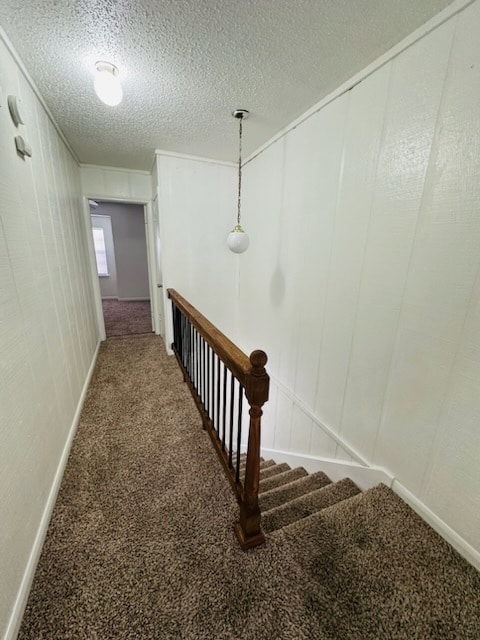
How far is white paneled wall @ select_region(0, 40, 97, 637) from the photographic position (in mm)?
999

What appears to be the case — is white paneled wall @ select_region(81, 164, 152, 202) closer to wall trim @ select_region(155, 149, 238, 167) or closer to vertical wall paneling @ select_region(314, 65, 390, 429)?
wall trim @ select_region(155, 149, 238, 167)

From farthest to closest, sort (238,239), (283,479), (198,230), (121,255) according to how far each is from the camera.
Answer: (121,255) < (198,230) < (238,239) < (283,479)

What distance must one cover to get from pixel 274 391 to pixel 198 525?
1617mm

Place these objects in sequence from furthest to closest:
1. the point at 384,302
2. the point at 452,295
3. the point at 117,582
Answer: the point at 384,302 → the point at 452,295 → the point at 117,582

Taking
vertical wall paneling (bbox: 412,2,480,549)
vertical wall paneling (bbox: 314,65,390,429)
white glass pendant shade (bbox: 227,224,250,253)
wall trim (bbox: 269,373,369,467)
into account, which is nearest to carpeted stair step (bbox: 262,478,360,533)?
wall trim (bbox: 269,373,369,467)

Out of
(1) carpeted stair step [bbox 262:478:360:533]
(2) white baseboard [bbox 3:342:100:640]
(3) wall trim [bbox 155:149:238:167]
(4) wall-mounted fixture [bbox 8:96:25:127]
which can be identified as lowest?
(1) carpeted stair step [bbox 262:478:360:533]

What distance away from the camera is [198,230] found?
3156 mm

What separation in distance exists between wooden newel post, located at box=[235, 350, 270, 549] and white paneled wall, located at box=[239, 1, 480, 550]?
2.76 ft

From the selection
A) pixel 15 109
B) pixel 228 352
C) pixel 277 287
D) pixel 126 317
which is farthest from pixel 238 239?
pixel 126 317

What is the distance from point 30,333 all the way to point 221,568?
140 cm

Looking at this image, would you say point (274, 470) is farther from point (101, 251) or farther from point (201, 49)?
point (101, 251)

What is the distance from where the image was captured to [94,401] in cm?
232

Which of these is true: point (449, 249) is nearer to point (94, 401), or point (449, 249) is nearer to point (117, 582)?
point (117, 582)

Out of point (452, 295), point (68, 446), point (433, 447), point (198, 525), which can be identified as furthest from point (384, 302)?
point (68, 446)
